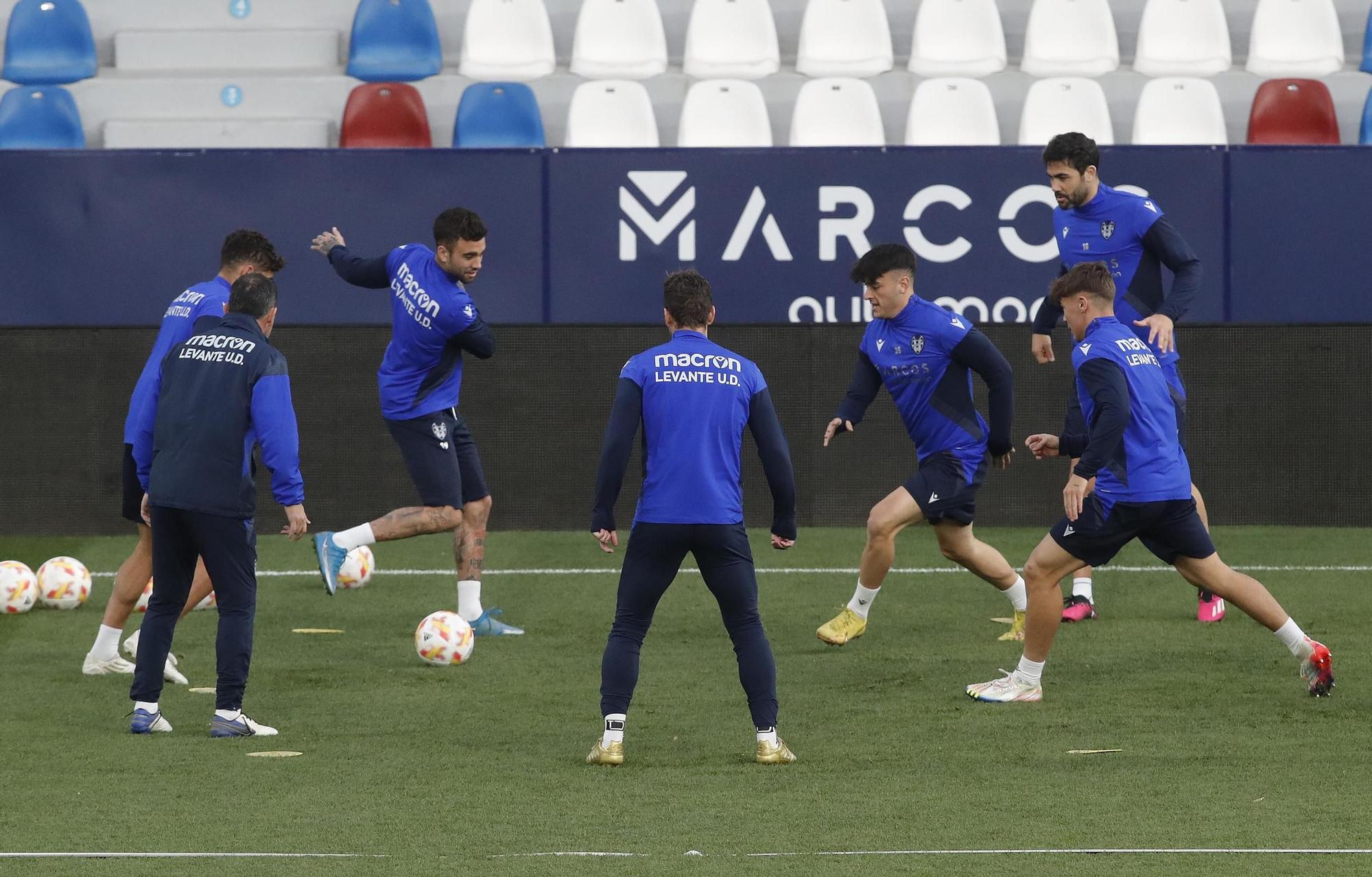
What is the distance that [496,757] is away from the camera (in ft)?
22.6

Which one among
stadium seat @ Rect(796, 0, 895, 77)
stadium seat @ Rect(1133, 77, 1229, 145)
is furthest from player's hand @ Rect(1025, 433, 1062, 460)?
stadium seat @ Rect(796, 0, 895, 77)

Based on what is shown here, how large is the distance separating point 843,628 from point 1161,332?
2062 millimetres

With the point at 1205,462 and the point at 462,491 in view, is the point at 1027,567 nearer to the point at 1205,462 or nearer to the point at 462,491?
the point at 462,491

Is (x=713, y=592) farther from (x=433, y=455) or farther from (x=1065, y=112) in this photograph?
(x=1065, y=112)

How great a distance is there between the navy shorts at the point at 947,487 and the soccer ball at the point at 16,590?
4.80 metres

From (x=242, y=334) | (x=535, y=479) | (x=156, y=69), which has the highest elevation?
(x=156, y=69)

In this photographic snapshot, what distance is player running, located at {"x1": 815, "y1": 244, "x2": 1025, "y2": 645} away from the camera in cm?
872

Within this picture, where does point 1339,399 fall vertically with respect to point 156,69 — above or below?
below

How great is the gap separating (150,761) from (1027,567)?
3.51 m

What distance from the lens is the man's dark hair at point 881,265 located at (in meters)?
→ 8.64

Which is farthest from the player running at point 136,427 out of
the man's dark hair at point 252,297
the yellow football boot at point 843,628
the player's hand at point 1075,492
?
the player's hand at point 1075,492

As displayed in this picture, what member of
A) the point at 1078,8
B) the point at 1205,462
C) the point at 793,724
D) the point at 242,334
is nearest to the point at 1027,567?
the point at 793,724

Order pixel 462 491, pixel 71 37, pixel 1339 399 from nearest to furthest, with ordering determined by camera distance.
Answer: pixel 462 491
pixel 1339 399
pixel 71 37

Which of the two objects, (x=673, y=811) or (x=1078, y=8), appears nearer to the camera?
(x=673, y=811)
